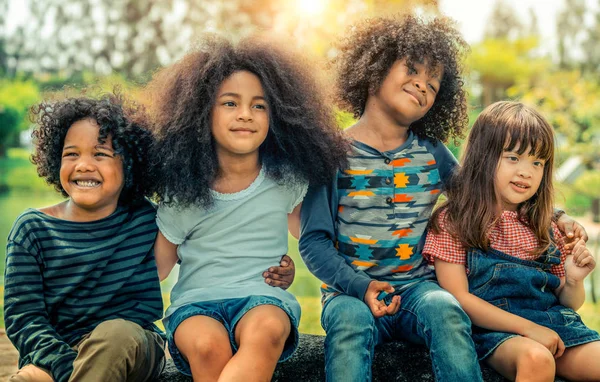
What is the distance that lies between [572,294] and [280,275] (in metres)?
1.10

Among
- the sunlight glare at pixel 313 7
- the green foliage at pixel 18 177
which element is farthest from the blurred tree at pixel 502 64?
the sunlight glare at pixel 313 7

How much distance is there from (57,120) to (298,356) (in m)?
1.30

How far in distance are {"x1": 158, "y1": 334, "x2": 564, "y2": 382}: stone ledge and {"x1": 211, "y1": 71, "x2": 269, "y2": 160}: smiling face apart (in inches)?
33.3

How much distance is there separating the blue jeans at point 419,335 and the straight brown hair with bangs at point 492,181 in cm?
31

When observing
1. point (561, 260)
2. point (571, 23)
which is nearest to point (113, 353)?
point (561, 260)

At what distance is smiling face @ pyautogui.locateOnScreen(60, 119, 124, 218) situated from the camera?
241 centimetres

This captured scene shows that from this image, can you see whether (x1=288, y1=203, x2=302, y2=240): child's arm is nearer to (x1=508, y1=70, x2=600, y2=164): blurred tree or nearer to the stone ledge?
the stone ledge

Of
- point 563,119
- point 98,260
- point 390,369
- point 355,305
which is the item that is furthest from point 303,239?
point 563,119

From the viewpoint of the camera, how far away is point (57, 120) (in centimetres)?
249

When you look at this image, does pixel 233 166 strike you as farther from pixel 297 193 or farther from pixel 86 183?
pixel 86 183

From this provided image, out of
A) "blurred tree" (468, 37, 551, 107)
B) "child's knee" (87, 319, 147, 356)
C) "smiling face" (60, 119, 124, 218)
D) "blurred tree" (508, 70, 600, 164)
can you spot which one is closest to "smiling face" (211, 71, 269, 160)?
"smiling face" (60, 119, 124, 218)

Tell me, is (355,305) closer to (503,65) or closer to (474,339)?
(474,339)

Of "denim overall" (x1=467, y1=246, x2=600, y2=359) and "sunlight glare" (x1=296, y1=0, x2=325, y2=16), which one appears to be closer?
"denim overall" (x1=467, y1=246, x2=600, y2=359)

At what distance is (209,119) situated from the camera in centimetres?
253
